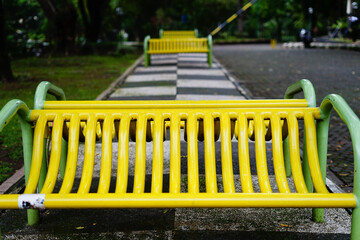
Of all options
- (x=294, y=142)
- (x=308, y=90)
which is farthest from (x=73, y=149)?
(x=308, y=90)

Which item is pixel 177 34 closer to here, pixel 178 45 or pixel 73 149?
pixel 178 45

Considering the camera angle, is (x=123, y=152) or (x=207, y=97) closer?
(x=123, y=152)

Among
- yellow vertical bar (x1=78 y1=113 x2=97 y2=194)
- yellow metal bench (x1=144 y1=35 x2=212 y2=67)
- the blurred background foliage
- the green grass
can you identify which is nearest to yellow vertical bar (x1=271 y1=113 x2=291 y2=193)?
yellow vertical bar (x1=78 y1=113 x2=97 y2=194)

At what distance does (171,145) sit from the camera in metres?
2.55

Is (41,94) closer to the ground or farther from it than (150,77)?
farther from it

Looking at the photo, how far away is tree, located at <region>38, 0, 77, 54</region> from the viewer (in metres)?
15.0

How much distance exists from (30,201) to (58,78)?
26.9 ft

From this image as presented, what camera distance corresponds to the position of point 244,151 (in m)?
2.53

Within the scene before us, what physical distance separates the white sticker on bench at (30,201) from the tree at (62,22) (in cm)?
1410

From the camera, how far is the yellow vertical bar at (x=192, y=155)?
231 cm

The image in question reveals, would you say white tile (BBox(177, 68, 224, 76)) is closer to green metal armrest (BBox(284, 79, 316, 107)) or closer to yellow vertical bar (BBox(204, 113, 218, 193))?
green metal armrest (BBox(284, 79, 316, 107))

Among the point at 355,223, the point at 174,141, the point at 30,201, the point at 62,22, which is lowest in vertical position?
the point at 355,223

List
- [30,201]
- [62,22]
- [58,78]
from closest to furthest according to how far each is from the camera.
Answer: [30,201] → [58,78] → [62,22]

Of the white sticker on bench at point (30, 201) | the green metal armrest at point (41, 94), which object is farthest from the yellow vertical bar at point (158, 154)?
the green metal armrest at point (41, 94)
